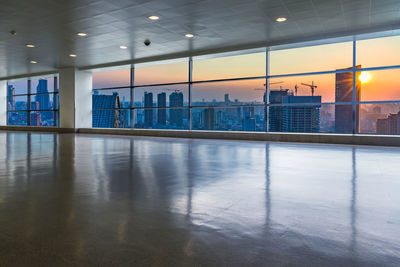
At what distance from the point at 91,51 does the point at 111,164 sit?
1063cm

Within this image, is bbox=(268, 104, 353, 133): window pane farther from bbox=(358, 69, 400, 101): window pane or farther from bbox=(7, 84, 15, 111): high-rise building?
bbox=(7, 84, 15, 111): high-rise building

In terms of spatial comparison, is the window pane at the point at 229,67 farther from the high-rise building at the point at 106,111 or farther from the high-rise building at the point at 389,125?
the high-rise building at the point at 106,111

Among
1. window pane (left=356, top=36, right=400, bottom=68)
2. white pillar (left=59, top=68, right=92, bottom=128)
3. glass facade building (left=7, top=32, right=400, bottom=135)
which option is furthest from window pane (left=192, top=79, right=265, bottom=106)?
white pillar (left=59, top=68, right=92, bottom=128)

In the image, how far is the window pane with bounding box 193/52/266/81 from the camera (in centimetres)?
1355

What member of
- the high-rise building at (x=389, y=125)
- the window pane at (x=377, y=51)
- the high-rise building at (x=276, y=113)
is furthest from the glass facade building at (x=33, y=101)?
the high-rise building at (x=389, y=125)

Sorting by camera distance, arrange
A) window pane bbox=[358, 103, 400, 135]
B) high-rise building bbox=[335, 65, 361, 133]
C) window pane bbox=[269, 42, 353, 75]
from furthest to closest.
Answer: window pane bbox=[269, 42, 353, 75]
high-rise building bbox=[335, 65, 361, 133]
window pane bbox=[358, 103, 400, 135]

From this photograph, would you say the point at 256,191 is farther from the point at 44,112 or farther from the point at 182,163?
the point at 44,112

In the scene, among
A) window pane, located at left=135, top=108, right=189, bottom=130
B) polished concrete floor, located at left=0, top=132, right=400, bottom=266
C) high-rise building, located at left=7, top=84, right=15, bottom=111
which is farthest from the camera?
high-rise building, located at left=7, top=84, right=15, bottom=111

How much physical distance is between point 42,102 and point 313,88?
19072 mm

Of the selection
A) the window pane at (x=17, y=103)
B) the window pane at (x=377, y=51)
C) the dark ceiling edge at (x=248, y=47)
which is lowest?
the window pane at (x=17, y=103)

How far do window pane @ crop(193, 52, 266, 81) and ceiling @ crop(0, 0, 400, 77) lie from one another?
1.06m

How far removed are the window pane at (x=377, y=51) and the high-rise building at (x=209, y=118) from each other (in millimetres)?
6729

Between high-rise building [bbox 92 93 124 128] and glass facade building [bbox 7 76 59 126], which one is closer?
high-rise building [bbox 92 93 124 128]

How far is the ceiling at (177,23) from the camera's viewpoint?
330 inches
